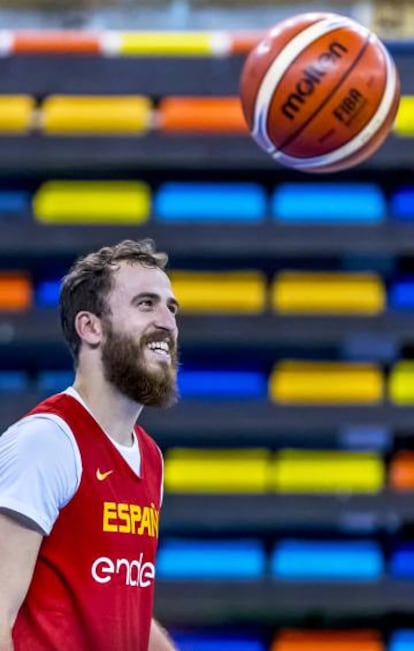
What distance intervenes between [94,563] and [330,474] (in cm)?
407

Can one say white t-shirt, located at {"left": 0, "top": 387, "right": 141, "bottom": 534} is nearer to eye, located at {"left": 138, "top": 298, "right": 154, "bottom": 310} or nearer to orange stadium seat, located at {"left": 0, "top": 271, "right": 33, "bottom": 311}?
eye, located at {"left": 138, "top": 298, "right": 154, "bottom": 310}

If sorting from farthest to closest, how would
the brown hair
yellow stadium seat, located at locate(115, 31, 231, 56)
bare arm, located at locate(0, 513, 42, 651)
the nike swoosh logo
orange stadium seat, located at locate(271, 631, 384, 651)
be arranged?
yellow stadium seat, located at locate(115, 31, 231, 56)
orange stadium seat, located at locate(271, 631, 384, 651)
the brown hair
the nike swoosh logo
bare arm, located at locate(0, 513, 42, 651)

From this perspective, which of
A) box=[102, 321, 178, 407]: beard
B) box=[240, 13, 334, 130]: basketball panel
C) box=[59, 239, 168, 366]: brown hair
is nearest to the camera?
box=[102, 321, 178, 407]: beard

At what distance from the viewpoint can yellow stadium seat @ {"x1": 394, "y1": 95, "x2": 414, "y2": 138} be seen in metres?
6.75

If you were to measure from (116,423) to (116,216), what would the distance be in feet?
13.5

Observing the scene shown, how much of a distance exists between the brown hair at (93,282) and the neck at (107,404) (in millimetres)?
102

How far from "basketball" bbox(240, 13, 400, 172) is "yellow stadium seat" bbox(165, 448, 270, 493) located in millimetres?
2445

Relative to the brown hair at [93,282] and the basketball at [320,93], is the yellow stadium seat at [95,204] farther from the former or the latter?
the brown hair at [93,282]

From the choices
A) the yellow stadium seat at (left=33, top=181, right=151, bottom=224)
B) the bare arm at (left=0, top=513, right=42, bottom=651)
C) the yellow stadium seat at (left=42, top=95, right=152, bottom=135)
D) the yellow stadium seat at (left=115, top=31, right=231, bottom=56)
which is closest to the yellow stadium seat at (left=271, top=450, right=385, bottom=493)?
the yellow stadium seat at (left=33, top=181, right=151, bottom=224)

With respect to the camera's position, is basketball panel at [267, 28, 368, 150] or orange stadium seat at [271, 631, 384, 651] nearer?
basketball panel at [267, 28, 368, 150]

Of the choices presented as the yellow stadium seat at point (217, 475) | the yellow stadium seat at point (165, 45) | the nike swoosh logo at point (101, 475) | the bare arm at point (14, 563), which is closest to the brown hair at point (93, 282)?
the nike swoosh logo at point (101, 475)

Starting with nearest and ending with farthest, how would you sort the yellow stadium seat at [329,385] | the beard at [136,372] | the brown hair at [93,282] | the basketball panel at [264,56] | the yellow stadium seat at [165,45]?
the beard at [136,372]
the brown hair at [93,282]
the basketball panel at [264,56]
the yellow stadium seat at [329,385]
the yellow stadium seat at [165,45]

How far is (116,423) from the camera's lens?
2744mm

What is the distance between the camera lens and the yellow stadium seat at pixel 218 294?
21.8 ft
